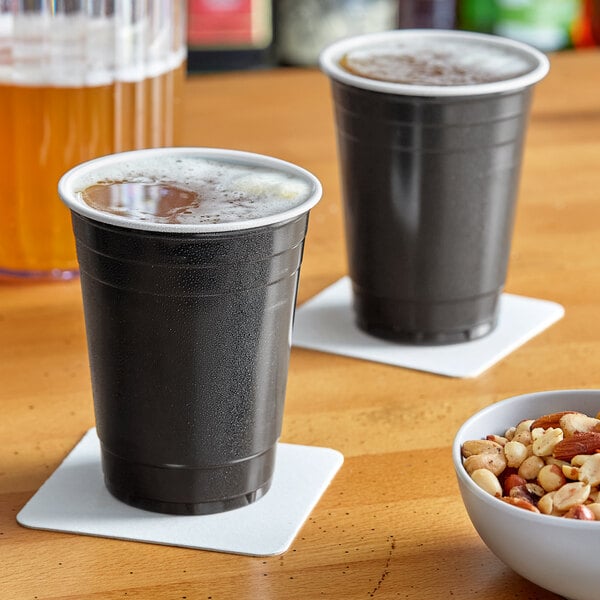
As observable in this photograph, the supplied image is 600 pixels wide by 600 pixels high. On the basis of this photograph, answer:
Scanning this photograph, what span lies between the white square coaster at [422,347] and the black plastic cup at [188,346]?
9.0 inches

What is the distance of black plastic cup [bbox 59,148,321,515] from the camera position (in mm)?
669

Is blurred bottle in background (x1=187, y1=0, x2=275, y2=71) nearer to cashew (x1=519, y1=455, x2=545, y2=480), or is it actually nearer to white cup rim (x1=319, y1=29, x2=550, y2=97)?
white cup rim (x1=319, y1=29, x2=550, y2=97)

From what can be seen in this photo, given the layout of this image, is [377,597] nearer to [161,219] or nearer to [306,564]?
[306,564]

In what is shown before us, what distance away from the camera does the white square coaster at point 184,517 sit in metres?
0.71

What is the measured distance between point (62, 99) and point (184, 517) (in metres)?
0.44

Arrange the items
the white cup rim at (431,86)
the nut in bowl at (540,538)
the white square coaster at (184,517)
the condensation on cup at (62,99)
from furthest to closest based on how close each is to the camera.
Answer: the condensation on cup at (62,99), the white cup rim at (431,86), the white square coaster at (184,517), the nut in bowl at (540,538)

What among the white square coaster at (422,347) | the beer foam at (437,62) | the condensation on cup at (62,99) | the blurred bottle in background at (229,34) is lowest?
the white square coaster at (422,347)

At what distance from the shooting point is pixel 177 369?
696 mm

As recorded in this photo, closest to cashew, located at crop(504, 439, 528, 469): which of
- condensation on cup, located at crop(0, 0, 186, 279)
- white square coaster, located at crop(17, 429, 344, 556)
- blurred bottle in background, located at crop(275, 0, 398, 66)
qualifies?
white square coaster, located at crop(17, 429, 344, 556)

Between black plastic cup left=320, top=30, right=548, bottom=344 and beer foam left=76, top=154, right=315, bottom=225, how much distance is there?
18cm

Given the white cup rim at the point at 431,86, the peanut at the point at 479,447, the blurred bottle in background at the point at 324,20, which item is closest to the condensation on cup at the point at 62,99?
the white cup rim at the point at 431,86

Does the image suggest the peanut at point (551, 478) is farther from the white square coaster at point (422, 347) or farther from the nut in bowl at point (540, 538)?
the white square coaster at point (422, 347)

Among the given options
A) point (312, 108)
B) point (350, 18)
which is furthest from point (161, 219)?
point (350, 18)

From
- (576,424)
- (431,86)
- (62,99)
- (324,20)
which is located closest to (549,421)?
(576,424)
